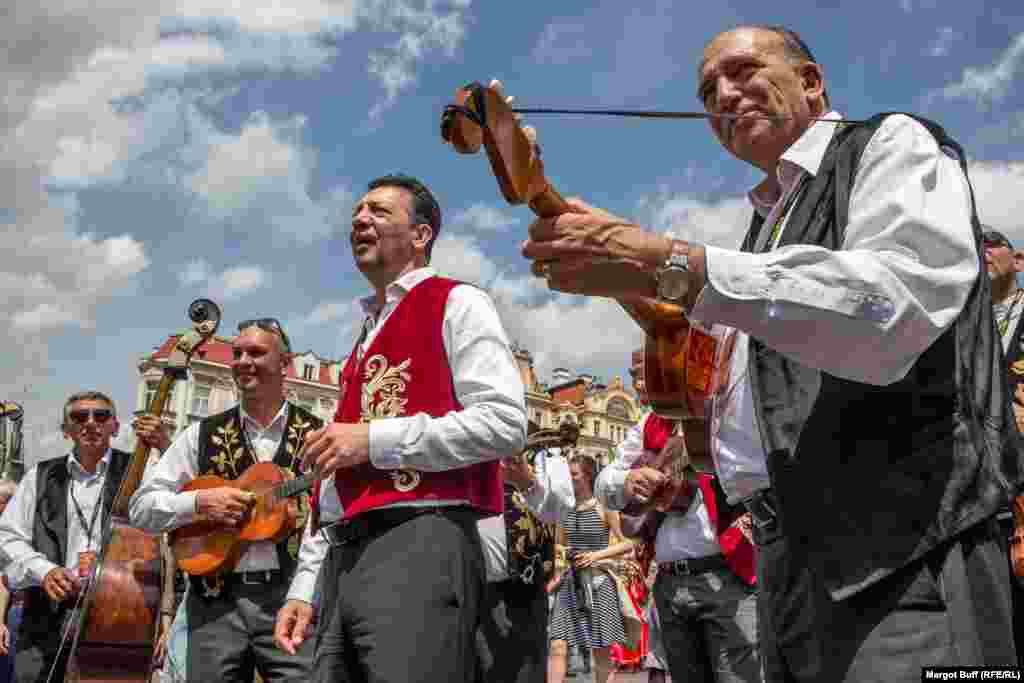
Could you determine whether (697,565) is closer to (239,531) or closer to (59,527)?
(239,531)

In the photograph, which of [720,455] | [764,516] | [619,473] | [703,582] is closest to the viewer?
[764,516]

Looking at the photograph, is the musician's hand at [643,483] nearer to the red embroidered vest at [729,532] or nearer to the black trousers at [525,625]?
the red embroidered vest at [729,532]

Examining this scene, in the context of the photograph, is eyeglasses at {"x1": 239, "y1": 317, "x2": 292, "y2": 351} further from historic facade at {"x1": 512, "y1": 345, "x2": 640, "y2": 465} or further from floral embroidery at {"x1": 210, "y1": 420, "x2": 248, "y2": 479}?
historic facade at {"x1": 512, "y1": 345, "x2": 640, "y2": 465}

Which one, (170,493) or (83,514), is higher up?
(83,514)

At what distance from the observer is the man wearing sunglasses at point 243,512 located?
4219 millimetres

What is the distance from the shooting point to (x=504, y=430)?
9.70 ft

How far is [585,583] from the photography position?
30.7 ft

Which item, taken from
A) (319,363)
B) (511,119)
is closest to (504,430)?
(511,119)

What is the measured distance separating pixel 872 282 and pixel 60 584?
5.83 m

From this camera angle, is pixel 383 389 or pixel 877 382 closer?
pixel 877 382

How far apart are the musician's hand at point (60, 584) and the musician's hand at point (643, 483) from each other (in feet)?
12.0

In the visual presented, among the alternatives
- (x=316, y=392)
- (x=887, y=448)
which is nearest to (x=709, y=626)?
(x=887, y=448)

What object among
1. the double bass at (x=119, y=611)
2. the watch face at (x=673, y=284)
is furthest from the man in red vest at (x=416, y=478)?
the double bass at (x=119, y=611)

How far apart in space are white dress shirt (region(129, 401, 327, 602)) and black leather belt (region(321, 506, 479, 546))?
3.45ft
